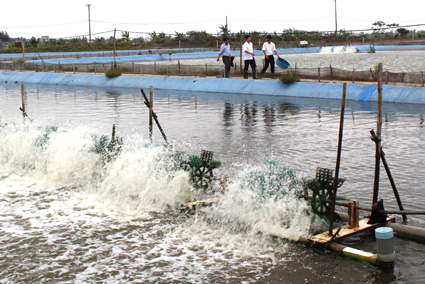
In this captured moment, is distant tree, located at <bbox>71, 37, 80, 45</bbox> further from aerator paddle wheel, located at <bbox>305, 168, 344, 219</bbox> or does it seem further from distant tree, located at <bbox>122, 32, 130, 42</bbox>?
aerator paddle wheel, located at <bbox>305, 168, 344, 219</bbox>

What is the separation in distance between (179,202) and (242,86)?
20384mm

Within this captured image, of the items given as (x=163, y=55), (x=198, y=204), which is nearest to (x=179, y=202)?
(x=198, y=204)

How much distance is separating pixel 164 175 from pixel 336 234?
451 cm

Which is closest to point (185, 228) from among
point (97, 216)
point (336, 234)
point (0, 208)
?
point (97, 216)

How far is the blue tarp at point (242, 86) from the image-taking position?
25.0m

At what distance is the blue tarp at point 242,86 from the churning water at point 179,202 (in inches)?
186

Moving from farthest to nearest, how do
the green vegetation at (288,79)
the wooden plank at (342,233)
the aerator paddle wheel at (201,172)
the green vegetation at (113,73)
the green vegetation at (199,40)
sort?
the green vegetation at (199,40) < the green vegetation at (113,73) < the green vegetation at (288,79) < the aerator paddle wheel at (201,172) < the wooden plank at (342,233)

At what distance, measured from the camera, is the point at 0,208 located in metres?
11.3

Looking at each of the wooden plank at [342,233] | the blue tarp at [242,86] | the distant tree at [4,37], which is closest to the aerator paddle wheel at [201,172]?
the wooden plank at [342,233]

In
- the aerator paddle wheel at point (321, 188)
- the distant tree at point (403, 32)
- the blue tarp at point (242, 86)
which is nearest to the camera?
the aerator paddle wheel at point (321, 188)

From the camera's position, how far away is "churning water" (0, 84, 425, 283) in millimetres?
7961

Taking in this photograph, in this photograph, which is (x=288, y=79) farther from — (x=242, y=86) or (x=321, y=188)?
(x=321, y=188)

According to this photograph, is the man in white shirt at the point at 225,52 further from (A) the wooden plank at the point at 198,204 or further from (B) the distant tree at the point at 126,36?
(B) the distant tree at the point at 126,36

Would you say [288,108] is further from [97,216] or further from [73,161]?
[97,216]
